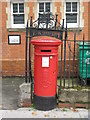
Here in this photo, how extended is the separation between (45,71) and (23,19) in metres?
4.74

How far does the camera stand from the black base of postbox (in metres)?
5.20

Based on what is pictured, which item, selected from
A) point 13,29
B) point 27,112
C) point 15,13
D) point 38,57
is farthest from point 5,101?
point 15,13

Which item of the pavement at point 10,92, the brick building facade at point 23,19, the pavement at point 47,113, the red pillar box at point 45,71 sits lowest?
the pavement at point 47,113

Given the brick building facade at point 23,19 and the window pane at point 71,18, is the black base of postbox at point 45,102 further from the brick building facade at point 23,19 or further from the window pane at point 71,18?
the window pane at point 71,18

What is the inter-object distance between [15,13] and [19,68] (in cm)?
252

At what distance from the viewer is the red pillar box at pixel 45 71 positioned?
4.98 metres

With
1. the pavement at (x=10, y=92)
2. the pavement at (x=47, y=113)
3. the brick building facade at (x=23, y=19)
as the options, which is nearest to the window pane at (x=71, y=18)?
the brick building facade at (x=23, y=19)

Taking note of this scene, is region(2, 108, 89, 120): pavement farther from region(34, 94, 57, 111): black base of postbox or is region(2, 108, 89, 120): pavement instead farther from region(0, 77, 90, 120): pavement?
region(34, 94, 57, 111): black base of postbox

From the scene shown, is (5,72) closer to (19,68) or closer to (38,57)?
(19,68)

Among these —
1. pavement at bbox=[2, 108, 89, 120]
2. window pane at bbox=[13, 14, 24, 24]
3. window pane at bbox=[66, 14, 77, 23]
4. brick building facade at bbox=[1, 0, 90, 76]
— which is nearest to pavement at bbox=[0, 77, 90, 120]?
pavement at bbox=[2, 108, 89, 120]

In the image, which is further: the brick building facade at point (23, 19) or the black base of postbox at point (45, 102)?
the brick building facade at point (23, 19)

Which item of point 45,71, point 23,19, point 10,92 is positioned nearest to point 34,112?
point 45,71

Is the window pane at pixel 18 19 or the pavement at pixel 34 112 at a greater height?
the window pane at pixel 18 19

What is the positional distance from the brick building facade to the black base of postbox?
3906 millimetres
